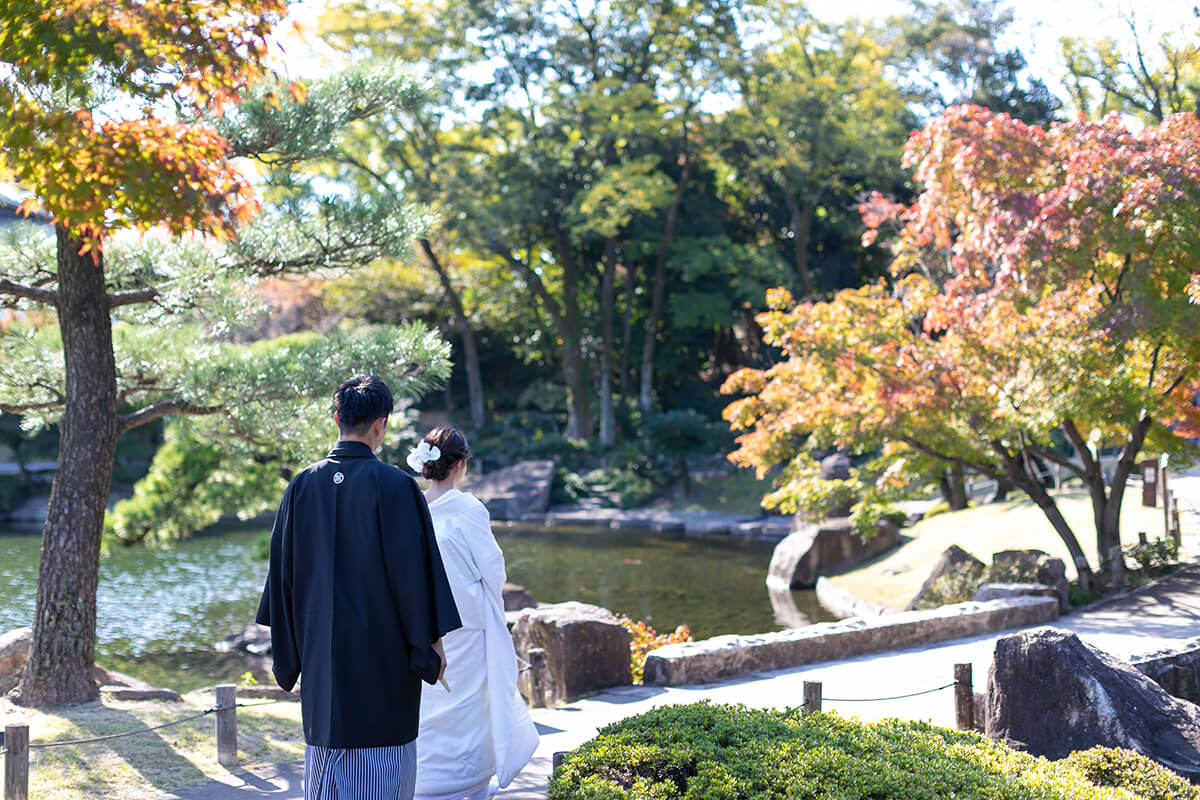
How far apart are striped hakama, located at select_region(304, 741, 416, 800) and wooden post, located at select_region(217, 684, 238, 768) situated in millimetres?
2340

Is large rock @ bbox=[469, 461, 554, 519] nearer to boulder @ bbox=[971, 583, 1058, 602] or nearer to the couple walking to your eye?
boulder @ bbox=[971, 583, 1058, 602]

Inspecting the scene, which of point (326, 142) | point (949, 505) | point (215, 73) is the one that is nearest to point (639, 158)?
point (949, 505)

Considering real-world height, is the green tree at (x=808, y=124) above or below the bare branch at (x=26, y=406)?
above

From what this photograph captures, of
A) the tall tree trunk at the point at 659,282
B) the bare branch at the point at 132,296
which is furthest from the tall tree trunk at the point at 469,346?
the bare branch at the point at 132,296

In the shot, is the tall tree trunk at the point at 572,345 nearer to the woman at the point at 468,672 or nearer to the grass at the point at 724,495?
the grass at the point at 724,495

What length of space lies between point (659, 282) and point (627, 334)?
226 cm

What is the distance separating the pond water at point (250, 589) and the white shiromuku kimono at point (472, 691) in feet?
22.4

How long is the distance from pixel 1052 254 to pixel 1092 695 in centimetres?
576

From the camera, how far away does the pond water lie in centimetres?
1164

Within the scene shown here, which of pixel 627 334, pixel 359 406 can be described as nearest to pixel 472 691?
pixel 359 406

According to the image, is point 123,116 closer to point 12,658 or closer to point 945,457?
point 12,658

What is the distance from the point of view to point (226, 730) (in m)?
5.09

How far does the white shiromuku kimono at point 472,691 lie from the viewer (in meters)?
4.05

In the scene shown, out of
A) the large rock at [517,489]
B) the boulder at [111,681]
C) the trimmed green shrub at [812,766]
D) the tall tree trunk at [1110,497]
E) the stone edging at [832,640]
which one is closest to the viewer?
the trimmed green shrub at [812,766]
